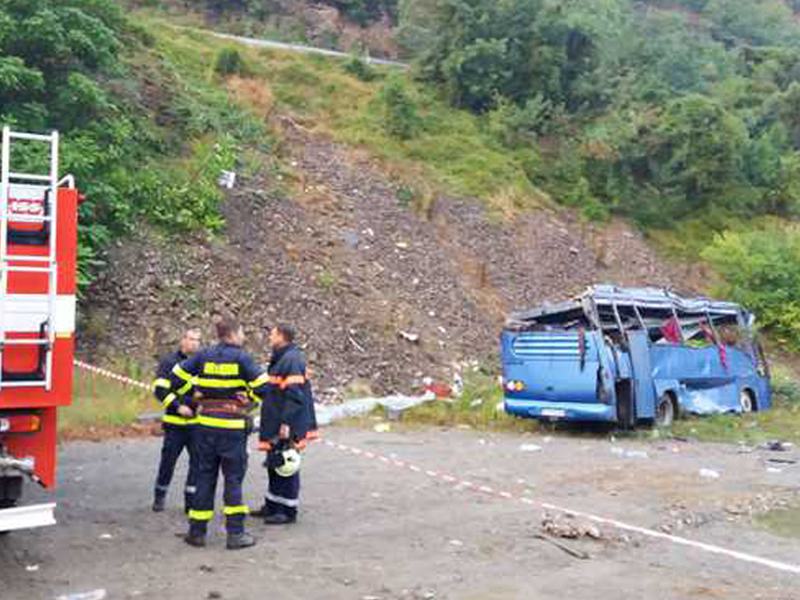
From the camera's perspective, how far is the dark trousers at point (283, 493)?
819 centimetres

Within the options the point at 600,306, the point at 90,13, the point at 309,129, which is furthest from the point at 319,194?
the point at 600,306

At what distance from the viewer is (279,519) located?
820 cm

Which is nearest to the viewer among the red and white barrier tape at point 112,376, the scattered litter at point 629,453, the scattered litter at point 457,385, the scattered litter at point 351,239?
the scattered litter at point 629,453

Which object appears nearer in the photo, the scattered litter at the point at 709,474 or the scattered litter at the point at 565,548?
the scattered litter at the point at 565,548

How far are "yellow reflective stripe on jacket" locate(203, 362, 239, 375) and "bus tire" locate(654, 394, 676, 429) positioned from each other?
982 centimetres

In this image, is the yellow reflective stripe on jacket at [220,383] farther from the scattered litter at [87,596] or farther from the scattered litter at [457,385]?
the scattered litter at [457,385]

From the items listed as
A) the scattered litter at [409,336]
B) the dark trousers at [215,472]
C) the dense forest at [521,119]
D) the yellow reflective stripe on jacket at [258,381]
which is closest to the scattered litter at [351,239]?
the scattered litter at [409,336]

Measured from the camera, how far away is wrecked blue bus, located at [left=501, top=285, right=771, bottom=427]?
1462cm

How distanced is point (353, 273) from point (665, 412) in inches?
292

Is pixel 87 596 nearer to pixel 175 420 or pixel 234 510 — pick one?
pixel 234 510

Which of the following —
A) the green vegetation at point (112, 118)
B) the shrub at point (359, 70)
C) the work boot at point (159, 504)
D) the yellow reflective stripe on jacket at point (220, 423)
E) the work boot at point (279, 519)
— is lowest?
the work boot at point (279, 519)

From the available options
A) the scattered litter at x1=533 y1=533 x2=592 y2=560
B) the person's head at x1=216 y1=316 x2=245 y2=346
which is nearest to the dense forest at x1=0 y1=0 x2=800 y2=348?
the person's head at x1=216 y1=316 x2=245 y2=346

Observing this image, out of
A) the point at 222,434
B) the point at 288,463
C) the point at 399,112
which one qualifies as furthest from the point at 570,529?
the point at 399,112

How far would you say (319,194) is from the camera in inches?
899
